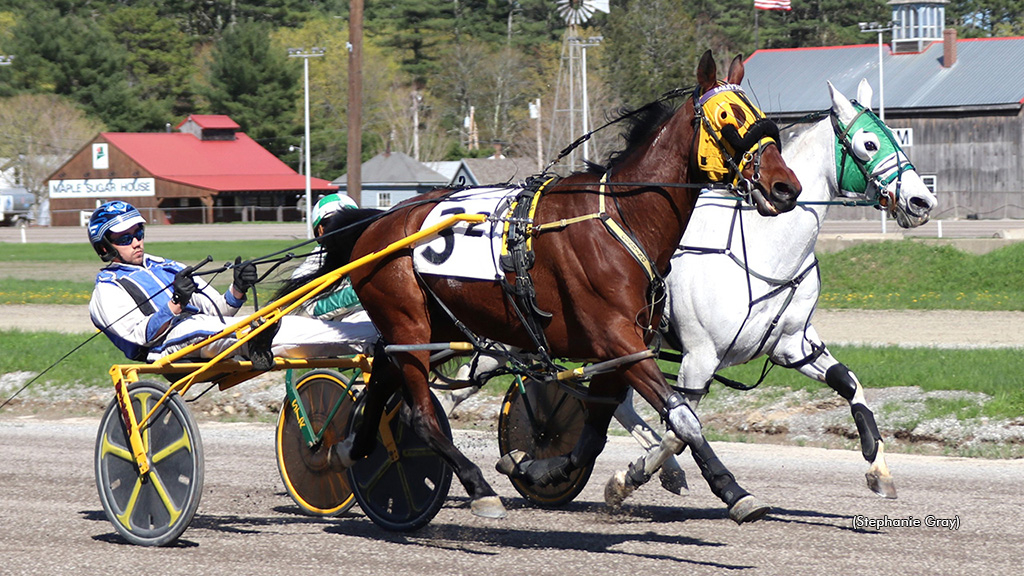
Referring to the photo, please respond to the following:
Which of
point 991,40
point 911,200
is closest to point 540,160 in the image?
point 991,40

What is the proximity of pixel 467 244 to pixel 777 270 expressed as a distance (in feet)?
5.69

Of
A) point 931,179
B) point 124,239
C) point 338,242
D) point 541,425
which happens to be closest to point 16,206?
point 931,179

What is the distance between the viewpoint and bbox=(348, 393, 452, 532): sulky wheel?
6195 mm

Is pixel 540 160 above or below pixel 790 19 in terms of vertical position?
below

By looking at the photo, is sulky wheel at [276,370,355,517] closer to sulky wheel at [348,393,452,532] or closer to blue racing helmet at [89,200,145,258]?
sulky wheel at [348,393,452,532]

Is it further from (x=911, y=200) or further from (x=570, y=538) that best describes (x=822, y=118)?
(x=570, y=538)

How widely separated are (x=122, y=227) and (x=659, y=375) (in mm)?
2894

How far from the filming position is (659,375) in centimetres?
521

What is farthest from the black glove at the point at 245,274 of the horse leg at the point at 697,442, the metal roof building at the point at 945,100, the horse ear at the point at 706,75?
the metal roof building at the point at 945,100

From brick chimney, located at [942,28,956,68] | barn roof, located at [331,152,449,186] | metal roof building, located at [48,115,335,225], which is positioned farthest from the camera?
barn roof, located at [331,152,449,186]

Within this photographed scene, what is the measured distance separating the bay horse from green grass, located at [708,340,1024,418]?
4106 mm

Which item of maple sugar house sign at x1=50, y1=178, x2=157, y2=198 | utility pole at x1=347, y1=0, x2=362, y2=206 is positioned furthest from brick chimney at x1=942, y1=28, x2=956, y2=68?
maple sugar house sign at x1=50, y1=178, x2=157, y2=198

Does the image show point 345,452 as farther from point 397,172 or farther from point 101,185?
point 397,172

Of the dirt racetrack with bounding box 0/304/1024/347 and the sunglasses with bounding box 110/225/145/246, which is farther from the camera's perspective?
the dirt racetrack with bounding box 0/304/1024/347
